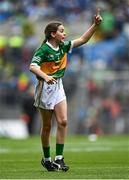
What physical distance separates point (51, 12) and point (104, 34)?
7.09ft

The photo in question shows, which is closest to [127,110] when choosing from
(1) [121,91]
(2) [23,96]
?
(1) [121,91]

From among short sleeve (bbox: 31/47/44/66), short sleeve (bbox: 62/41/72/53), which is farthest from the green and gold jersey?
short sleeve (bbox: 62/41/72/53)

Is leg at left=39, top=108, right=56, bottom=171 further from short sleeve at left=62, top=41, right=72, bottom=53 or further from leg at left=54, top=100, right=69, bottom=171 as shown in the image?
short sleeve at left=62, top=41, right=72, bottom=53

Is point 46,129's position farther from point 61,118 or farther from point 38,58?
point 38,58

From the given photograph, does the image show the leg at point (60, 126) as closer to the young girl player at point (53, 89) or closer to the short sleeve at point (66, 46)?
the young girl player at point (53, 89)

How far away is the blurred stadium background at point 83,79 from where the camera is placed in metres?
26.0

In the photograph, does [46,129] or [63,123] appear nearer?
Result: [63,123]

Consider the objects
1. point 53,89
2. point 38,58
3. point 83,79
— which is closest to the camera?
point 38,58

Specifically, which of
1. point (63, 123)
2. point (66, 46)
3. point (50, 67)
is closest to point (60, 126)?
point (63, 123)

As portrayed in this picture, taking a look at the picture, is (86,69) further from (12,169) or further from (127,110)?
(12,169)

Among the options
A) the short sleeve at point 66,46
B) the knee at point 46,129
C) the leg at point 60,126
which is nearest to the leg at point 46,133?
the knee at point 46,129

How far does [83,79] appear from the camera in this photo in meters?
26.0

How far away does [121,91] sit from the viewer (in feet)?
85.9

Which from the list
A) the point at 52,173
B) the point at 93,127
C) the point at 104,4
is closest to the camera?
the point at 52,173
